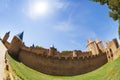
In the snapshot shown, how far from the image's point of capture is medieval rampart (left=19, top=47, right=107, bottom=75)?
36.1 meters

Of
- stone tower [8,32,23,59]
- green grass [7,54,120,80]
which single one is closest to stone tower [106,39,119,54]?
green grass [7,54,120,80]

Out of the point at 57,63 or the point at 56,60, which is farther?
the point at 56,60

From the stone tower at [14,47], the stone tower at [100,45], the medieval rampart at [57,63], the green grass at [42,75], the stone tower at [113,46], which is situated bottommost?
the green grass at [42,75]

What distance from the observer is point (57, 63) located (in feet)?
130

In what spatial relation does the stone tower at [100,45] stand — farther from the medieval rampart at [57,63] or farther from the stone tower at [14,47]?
the stone tower at [14,47]

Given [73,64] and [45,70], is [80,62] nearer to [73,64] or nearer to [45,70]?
[73,64]

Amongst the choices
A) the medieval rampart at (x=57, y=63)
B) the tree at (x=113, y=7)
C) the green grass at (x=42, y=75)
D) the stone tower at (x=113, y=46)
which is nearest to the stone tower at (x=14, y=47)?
the medieval rampart at (x=57, y=63)

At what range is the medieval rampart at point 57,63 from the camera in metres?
36.1

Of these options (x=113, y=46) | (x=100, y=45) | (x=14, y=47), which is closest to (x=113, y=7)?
(x=14, y=47)

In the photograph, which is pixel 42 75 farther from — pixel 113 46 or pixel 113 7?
pixel 113 46

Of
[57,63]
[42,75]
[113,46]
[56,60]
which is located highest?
[113,46]

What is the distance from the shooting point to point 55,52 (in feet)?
178

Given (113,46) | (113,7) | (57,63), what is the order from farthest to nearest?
1. (113,46)
2. (57,63)
3. (113,7)

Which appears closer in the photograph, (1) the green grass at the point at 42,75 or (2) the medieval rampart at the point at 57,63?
(1) the green grass at the point at 42,75
